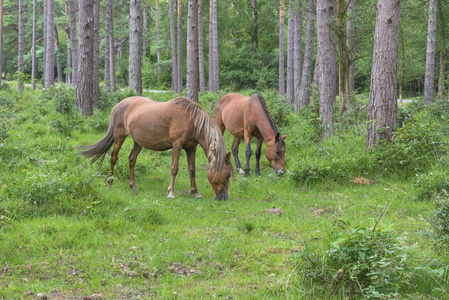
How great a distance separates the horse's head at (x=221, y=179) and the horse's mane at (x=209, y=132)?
0.08 meters

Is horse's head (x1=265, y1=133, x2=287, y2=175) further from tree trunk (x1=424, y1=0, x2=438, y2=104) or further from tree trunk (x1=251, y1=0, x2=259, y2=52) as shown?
tree trunk (x1=251, y1=0, x2=259, y2=52)

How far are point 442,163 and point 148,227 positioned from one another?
5.48 meters

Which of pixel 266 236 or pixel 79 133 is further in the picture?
pixel 79 133

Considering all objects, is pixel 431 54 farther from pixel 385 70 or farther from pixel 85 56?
pixel 85 56

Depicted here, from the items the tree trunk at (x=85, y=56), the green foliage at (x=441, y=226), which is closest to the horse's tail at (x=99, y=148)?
the tree trunk at (x=85, y=56)

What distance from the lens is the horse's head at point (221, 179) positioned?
7.16 metres

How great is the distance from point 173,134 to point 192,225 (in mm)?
2306

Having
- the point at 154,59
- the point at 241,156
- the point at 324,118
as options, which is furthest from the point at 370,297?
the point at 154,59

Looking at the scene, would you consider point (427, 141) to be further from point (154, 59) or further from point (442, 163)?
point (154, 59)

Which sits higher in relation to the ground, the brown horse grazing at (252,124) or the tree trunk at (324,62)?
the tree trunk at (324,62)

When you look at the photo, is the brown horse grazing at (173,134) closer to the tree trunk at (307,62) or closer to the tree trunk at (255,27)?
the tree trunk at (307,62)

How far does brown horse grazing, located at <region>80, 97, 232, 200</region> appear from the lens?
7203mm

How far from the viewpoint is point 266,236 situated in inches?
210

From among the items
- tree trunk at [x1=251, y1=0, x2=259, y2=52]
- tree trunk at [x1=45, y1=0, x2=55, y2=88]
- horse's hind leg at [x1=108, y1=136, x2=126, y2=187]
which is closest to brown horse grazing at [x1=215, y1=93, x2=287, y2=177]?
horse's hind leg at [x1=108, y1=136, x2=126, y2=187]
